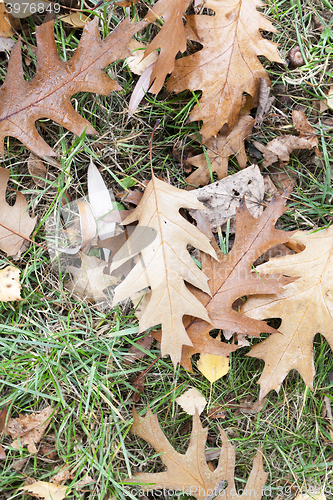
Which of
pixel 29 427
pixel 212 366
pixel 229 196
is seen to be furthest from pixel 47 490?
pixel 229 196

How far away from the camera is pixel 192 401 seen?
182 centimetres

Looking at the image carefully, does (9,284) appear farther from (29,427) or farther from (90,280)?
(29,427)

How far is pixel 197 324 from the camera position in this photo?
1.74m

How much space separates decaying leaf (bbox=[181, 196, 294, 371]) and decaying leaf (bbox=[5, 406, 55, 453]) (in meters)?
0.78

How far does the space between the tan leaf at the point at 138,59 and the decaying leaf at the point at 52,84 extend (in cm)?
19

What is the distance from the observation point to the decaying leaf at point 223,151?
1849 millimetres

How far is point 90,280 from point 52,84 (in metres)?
0.97

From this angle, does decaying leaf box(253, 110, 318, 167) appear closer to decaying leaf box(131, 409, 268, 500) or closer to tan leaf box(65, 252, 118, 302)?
tan leaf box(65, 252, 118, 302)

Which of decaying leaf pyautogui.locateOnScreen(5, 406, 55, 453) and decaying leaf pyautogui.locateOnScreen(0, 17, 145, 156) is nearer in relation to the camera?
decaying leaf pyautogui.locateOnScreen(0, 17, 145, 156)

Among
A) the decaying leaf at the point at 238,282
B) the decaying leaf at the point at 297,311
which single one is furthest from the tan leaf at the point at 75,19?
the decaying leaf at the point at 297,311

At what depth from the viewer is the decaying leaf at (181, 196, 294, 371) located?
170 centimetres

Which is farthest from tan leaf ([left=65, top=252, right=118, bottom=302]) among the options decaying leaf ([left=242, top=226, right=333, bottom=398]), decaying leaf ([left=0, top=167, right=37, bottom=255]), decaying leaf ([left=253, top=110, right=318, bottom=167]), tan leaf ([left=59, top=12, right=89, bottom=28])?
tan leaf ([left=59, top=12, right=89, bottom=28])

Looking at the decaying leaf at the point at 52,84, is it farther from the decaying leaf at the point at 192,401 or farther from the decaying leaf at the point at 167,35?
the decaying leaf at the point at 192,401

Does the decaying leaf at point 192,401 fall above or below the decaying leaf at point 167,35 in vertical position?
below
